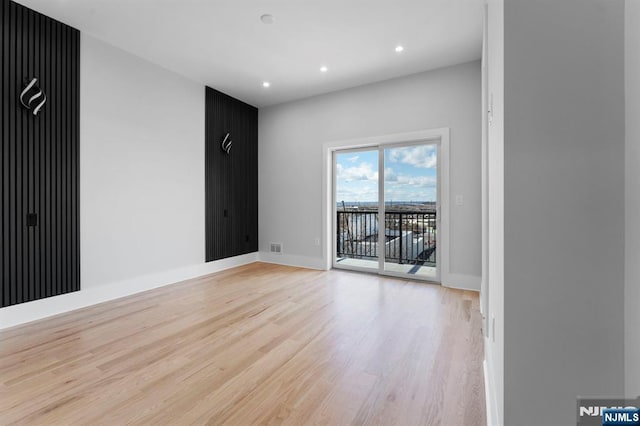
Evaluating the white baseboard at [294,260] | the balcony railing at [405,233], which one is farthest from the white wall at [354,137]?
the balcony railing at [405,233]

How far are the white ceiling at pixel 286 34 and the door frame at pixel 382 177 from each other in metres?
0.87

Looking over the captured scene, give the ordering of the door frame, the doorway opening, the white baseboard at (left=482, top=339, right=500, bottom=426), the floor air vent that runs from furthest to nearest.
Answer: the floor air vent → the doorway opening → the door frame → the white baseboard at (left=482, top=339, right=500, bottom=426)

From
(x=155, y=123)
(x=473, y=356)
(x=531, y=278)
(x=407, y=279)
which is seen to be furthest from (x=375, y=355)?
(x=155, y=123)

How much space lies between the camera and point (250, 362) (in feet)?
6.22

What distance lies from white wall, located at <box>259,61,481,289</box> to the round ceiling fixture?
74.4 inches

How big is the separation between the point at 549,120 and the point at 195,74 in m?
4.31

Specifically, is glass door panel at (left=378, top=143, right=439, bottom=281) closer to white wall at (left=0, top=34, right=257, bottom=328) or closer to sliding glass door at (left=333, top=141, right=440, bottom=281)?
sliding glass door at (left=333, top=141, right=440, bottom=281)

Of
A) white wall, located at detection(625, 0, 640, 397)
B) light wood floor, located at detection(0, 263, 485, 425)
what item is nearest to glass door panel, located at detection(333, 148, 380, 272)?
light wood floor, located at detection(0, 263, 485, 425)

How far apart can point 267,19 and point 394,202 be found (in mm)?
2812

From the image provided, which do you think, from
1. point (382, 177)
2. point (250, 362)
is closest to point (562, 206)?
point (250, 362)

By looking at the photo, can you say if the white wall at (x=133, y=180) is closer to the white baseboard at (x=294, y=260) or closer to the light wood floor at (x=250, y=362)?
the light wood floor at (x=250, y=362)

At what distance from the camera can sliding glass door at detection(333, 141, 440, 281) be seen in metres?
4.01

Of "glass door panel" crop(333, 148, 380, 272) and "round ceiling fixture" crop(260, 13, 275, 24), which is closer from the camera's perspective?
"round ceiling fixture" crop(260, 13, 275, 24)

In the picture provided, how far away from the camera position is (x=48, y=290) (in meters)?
2.74
